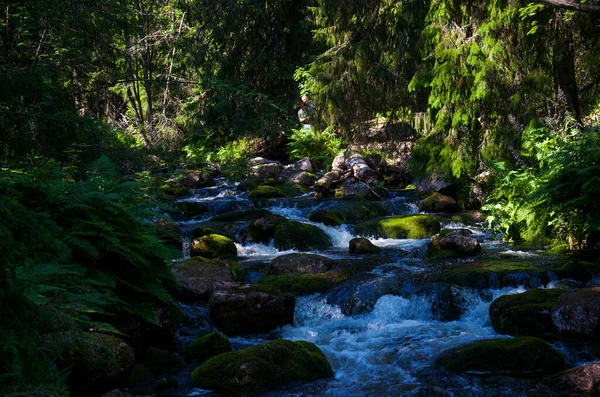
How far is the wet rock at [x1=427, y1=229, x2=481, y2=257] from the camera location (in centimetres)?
1059

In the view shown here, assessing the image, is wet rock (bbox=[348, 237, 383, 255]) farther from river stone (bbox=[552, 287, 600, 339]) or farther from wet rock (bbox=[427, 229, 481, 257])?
river stone (bbox=[552, 287, 600, 339])

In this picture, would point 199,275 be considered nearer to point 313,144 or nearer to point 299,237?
point 299,237

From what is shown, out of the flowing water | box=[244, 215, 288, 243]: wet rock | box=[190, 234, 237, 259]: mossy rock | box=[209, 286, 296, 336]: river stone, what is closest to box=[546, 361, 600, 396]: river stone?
the flowing water

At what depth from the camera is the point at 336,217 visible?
47.2 ft

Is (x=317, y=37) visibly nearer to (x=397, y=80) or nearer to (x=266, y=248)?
(x=397, y=80)

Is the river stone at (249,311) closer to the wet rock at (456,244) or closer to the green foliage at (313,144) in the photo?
the wet rock at (456,244)

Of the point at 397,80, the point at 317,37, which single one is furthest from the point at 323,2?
the point at 397,80

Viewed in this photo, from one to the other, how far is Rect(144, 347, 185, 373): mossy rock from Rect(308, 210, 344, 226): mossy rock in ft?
26.6

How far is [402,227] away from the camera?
518 inches

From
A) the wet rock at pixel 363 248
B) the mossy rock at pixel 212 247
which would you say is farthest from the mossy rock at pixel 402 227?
the mossy rock at pixel 212 247

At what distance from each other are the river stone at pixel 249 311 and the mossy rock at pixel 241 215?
274 inches

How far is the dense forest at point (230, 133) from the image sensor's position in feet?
16.8

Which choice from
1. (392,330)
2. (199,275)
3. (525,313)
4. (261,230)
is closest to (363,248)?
(261,230)

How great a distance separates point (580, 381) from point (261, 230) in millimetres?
8537
